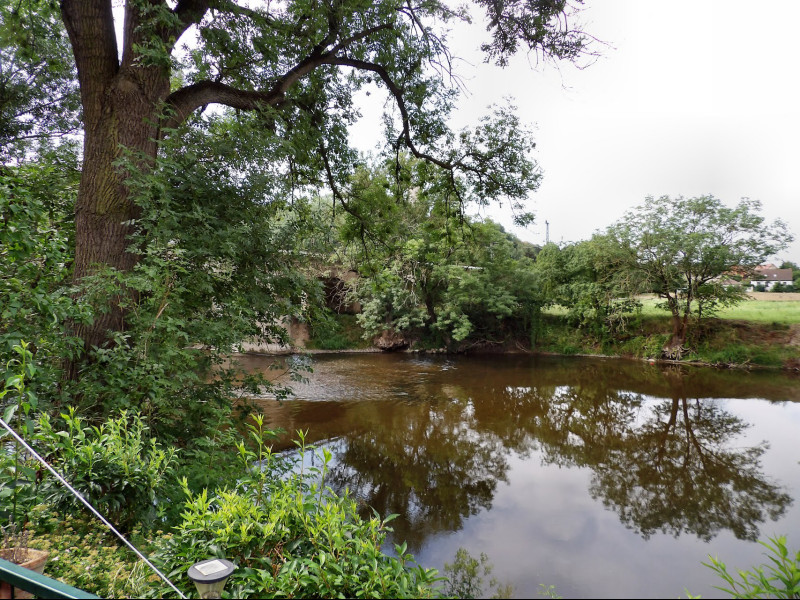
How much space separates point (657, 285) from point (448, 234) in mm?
11454

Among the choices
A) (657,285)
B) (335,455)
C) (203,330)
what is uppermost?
(657,285)

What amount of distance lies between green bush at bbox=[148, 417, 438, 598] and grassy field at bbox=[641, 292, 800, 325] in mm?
17910

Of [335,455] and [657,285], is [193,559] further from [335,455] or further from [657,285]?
[657,285]

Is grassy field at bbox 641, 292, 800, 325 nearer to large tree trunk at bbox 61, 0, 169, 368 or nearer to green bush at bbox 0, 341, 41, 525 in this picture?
large tree trunk at bbox 61, 0, 169, 368

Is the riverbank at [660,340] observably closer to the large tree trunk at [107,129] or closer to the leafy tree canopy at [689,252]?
the leafy tree canopy at [689,252]

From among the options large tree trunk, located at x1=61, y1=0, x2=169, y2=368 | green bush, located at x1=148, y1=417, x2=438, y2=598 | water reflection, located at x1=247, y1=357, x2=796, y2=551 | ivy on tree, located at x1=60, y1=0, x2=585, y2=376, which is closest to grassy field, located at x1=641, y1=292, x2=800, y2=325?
water reflection, located at x1=247, y1=357, x2=796, y2=551

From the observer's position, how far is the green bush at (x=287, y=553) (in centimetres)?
181

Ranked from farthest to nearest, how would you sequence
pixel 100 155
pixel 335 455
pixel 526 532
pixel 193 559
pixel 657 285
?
1. pixel 657 285
2. pixel 335 455
3. pixel 526 532
4. pixel 100 155
5. pixel 193 559

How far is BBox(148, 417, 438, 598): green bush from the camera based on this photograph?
1.81m

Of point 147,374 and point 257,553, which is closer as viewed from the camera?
point 257,553

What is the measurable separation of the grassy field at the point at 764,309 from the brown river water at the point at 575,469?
11.6 ft

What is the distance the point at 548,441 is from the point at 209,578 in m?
7.47

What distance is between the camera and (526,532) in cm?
482

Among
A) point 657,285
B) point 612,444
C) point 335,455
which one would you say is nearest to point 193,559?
point 335,455
